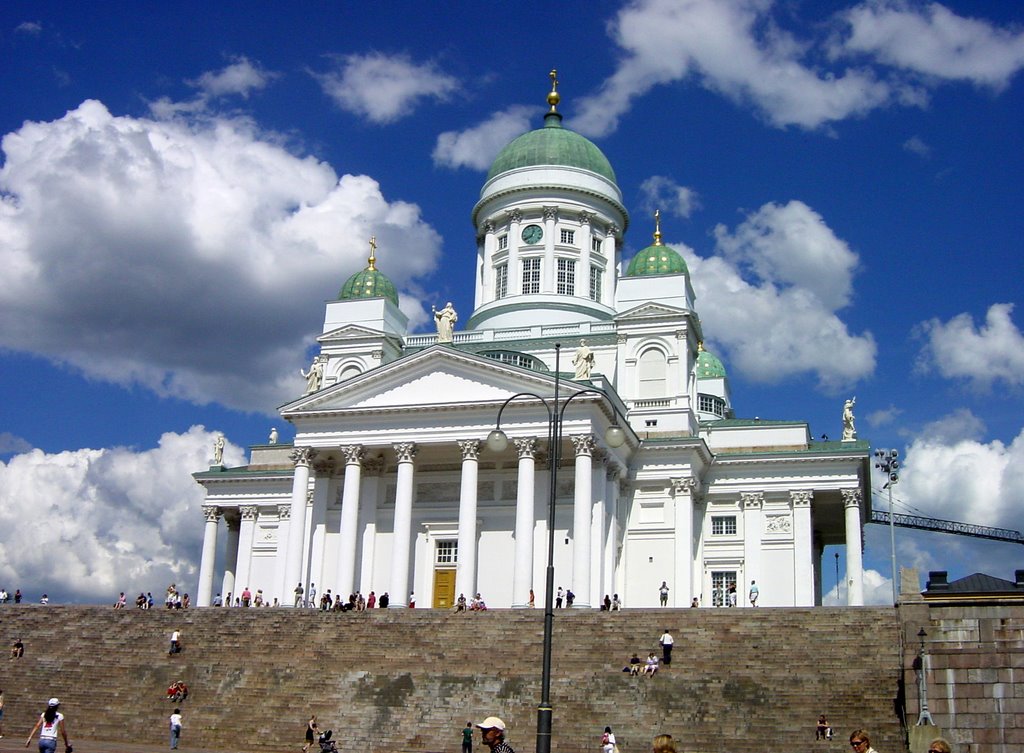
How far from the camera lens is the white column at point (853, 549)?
52.0 meters

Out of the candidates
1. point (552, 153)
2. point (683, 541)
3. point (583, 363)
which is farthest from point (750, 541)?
Answer: point (552, 153)

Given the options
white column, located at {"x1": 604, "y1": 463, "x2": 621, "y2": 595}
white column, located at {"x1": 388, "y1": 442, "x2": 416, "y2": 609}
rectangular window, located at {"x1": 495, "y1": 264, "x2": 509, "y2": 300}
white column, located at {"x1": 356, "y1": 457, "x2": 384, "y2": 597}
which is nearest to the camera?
white column, located at {"x1": 388, "y1": 442, "x2": 416, "y2": 609}

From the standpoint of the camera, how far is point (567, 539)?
161 feet

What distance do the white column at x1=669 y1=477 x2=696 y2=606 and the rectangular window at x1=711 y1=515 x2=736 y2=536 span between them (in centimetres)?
292

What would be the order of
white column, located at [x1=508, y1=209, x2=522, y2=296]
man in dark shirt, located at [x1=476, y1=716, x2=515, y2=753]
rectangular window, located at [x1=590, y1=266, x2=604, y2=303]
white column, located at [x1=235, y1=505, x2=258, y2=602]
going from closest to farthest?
man in dark shirt, located at [x1=476, y1=716, x2=515, y2=753] < white column, located at [x1=235, y1=505, x2=258, y2=602] < white column, located at [x1=508, y1=209, x2=522, y2=296] < rectangular window, located at [x1=590, y1=266, x2=604, y2=303]

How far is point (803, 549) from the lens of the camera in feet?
174

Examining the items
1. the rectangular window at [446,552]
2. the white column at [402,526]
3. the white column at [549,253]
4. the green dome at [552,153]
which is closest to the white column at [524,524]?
the white column at [402,526]

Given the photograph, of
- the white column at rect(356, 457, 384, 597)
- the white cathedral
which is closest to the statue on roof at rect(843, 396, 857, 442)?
the white cathedral

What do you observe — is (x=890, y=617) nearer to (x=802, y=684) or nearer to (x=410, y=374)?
(x=802, y=684)

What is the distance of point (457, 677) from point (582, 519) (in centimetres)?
1279

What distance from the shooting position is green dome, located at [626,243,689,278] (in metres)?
58.2

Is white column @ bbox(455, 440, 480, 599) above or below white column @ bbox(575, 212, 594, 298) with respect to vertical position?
below

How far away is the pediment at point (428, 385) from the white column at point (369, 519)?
308 centimetres

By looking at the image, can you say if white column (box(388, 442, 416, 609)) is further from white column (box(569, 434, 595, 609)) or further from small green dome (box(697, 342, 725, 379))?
Answer: small green dome (box(697, 342, 725, 379))
